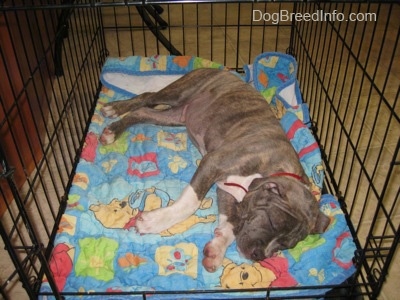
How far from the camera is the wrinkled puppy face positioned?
170cm

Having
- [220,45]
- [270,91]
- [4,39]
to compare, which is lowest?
[220,45]

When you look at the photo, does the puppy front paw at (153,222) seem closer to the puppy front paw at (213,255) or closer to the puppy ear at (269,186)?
the puppy front paw at (213,255)

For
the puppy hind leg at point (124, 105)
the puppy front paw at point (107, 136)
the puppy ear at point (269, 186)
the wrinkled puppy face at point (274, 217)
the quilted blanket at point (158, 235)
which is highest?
the puppy ear at point (269, 186)

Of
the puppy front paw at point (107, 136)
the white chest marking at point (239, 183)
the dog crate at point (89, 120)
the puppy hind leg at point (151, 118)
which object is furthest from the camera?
the puppy hind leg at point (151, 118)

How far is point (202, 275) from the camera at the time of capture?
1933 mm

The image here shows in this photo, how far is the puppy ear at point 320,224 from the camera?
1859 millimetres

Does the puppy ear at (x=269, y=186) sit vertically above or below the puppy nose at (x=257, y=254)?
above

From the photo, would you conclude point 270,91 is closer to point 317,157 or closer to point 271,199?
point 317,157

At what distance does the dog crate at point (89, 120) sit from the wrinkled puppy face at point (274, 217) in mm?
195

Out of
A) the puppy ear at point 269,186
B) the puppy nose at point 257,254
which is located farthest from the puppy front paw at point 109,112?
the puppy nose at point 257,254

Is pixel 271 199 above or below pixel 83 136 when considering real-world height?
above

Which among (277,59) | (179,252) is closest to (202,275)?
(179,252)

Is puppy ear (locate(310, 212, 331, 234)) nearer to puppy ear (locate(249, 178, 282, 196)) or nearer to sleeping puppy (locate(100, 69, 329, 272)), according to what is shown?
sleeping puppy (locate(100, 69, 329, 272))

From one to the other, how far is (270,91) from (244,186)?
1.18 metres
